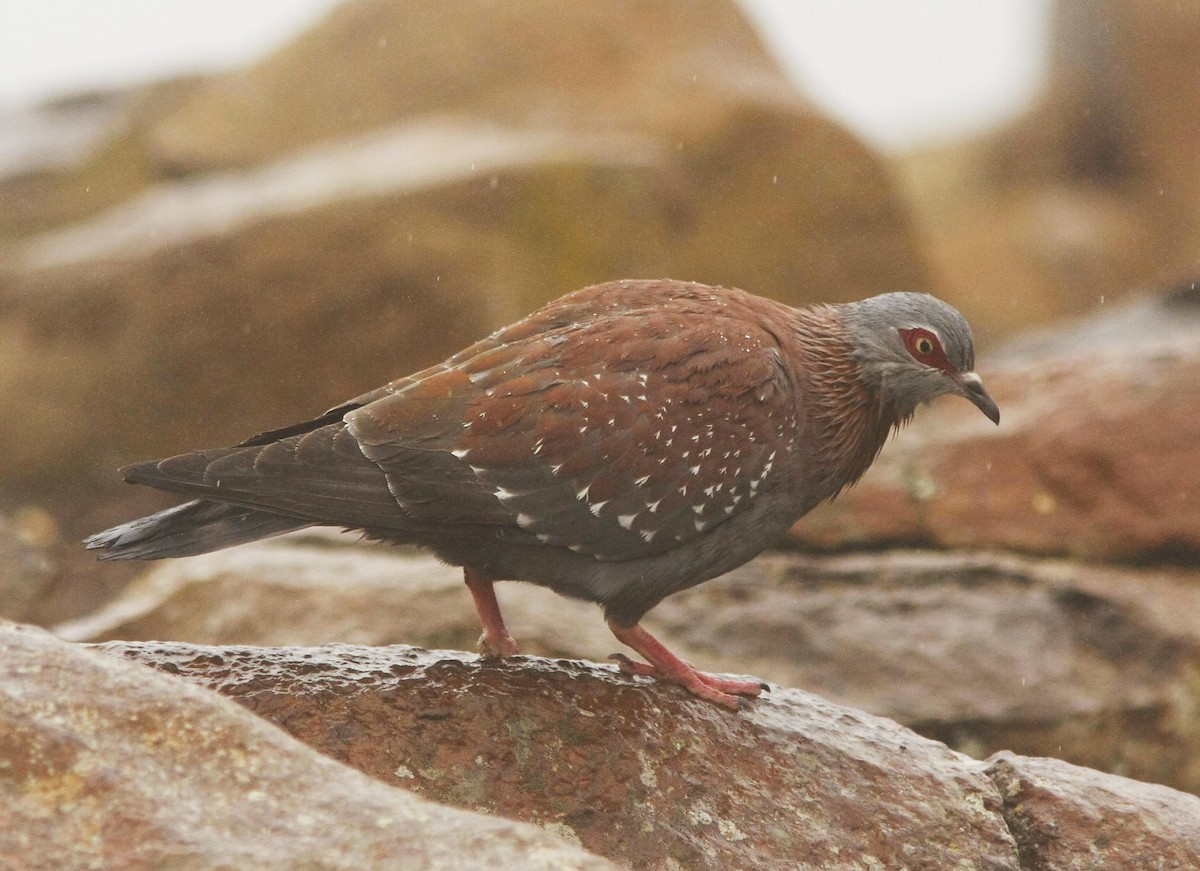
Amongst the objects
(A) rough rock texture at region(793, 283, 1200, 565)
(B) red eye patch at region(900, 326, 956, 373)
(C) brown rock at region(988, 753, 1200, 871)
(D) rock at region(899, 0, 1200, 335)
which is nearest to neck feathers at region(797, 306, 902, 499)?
(B) red eye patch at region(900, 326, 956, 373)

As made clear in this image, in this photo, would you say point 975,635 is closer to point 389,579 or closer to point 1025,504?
point 1025,504

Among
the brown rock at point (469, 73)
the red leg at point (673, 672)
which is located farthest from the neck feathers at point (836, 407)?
the brown rock at point (469, 73)

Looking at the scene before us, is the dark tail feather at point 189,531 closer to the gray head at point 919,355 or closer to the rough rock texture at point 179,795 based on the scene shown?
the rough rock texture at point 179,795

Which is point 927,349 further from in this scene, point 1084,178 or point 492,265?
point 1084,178

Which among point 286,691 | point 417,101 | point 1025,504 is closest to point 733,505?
point 286,691

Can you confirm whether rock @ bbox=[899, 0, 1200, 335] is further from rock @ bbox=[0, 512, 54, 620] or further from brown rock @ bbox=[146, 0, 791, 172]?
rock @ bbox=[0, 512, 54, 620]

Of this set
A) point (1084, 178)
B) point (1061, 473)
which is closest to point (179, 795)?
point (1061, 473)
